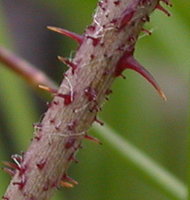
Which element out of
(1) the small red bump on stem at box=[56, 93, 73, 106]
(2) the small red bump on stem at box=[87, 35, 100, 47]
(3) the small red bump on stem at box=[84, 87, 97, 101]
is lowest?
(1) the small red bump on stem at box=[56, 93, 73, 106]

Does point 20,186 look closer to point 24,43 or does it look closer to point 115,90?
point 115,90

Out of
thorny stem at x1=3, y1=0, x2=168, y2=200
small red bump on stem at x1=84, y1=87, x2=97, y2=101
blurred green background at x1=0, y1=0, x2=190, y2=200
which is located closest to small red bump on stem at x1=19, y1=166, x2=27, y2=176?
thorny stem at x1=3, y1=0, x2=168, y2=200

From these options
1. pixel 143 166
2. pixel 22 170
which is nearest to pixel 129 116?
pixel 143 166

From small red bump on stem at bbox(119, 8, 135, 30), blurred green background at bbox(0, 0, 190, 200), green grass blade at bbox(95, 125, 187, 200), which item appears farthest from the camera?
blurred green background at bbox(0, 0, 190, 200)

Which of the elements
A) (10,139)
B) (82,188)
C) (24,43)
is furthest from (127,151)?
(24,43)

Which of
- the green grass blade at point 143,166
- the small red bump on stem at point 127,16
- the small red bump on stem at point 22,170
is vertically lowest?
the small red bump on stem at point 22,170

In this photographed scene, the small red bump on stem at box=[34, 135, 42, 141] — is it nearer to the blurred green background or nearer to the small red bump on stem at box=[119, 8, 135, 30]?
the small red bump on stem at box=[119, 8, 135, 30]

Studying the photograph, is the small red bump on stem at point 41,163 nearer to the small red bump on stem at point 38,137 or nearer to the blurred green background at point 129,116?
the small red bump on stem at point 38,137

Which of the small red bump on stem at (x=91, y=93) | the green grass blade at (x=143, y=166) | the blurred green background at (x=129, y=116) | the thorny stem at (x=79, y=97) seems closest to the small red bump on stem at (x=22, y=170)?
the thorny stem at (x=79, y=97)

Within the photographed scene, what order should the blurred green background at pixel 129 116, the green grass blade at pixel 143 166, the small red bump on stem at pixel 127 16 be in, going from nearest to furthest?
1. the small red bump on stem at pixel 127 16
2. the green grass blade at pixel 143 166
3. the blurred green background at pixel 129 116
